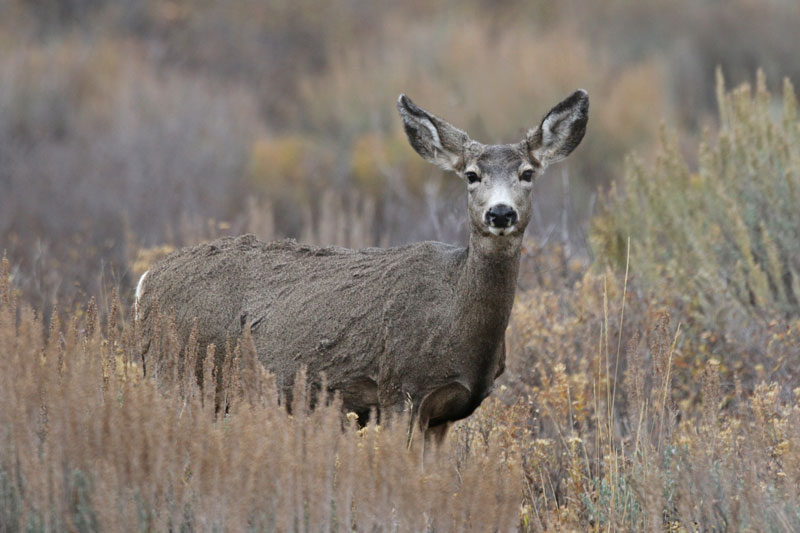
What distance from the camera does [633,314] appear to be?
27.3ft

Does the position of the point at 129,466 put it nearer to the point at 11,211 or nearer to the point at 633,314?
the point at 633,314

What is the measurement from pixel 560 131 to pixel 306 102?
19.1 meters

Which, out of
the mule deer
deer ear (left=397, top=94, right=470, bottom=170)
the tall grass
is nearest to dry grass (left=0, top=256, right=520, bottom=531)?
the mule deer

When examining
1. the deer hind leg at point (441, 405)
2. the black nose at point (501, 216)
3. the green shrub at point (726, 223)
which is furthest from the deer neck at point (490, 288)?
the green shrub at point (726, 223)

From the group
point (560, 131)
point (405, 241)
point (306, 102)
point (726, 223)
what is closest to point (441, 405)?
point (560, 131)

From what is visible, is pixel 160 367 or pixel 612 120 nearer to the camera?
pixel 160 367

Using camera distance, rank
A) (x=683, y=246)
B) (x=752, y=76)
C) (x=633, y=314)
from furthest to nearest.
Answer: (x=752, y=76) < (x=683, y=246) < (x=633, y=314)

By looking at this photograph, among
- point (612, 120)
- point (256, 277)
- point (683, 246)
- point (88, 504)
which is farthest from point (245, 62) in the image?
point (88, 504)

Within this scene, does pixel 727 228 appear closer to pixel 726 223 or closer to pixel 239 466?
pixel 726 223

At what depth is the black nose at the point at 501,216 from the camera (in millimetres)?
5527

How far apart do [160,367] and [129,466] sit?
1.51m

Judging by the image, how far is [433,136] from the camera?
6.41m

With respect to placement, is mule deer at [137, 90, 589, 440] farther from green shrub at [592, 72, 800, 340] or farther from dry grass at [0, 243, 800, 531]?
green shrub at [592, 72, 800, 340]

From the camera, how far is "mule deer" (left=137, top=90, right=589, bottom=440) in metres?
5.71
